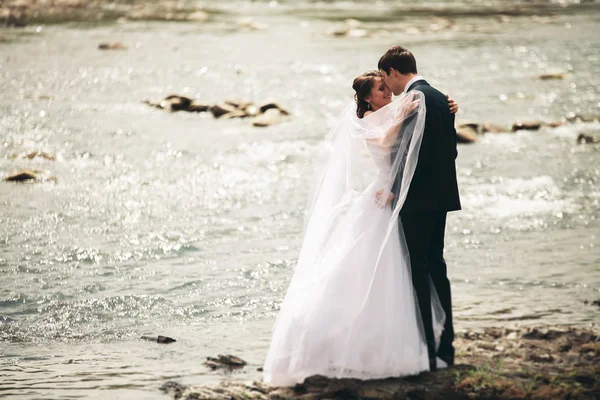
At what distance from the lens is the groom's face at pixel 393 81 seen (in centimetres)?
639

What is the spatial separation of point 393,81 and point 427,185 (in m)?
0.71

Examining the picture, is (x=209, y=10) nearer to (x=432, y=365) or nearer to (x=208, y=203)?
(x=208, y=203)

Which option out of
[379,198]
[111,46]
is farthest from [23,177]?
[111,46]

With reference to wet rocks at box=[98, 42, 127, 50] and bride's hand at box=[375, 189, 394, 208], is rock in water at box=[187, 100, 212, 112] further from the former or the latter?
bride's hand at box=[375, 189, 394, 208]

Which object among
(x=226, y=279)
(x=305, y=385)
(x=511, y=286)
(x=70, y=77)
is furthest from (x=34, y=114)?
(x=305, y=385)

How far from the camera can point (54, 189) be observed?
511 inches

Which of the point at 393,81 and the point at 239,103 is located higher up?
the point at 393,81

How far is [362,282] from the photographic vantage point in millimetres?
6316

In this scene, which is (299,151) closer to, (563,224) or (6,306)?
(563,224)

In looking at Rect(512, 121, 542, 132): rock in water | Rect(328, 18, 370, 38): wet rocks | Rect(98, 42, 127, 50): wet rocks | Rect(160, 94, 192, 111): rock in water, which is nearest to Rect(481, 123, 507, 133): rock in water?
Rect(512, 121, 542, 132): rock in water

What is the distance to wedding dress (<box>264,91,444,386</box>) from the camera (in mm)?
6195

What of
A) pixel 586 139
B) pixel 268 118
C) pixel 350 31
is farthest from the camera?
pixel 350 31

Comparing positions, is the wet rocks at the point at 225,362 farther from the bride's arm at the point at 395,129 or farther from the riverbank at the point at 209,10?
the riverbank at the point at 209,10

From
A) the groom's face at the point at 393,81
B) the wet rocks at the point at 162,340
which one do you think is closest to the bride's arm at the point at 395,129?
the groom's face at the point at 393,81
